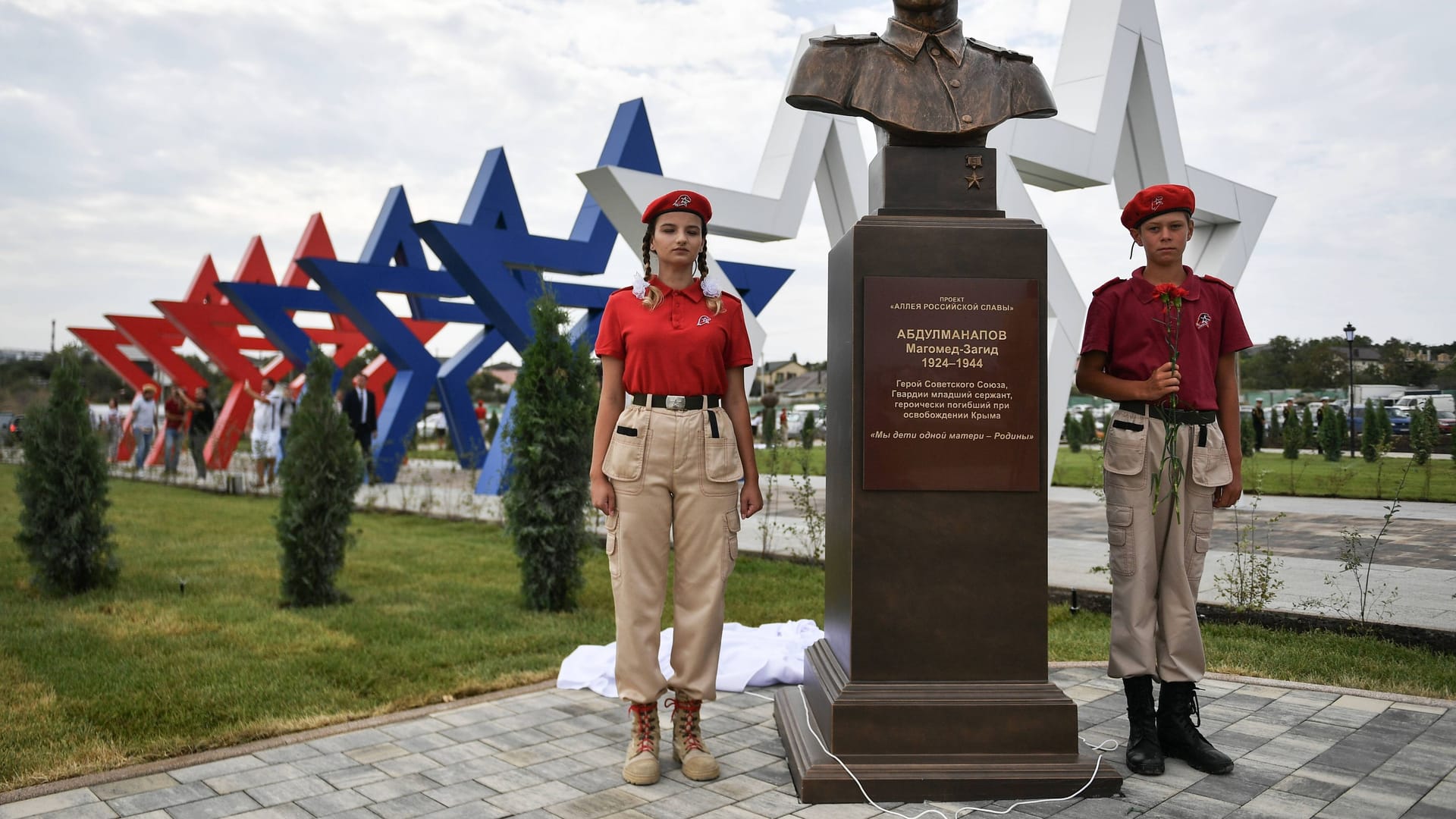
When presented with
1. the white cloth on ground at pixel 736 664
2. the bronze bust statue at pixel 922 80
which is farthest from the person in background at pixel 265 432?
the bronze bust statue at pixel 922 80

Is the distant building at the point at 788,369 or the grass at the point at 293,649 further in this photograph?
the distant building at the point at 788,369

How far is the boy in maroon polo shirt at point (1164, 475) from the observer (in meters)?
3.32

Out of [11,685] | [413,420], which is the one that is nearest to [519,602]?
[11,685]

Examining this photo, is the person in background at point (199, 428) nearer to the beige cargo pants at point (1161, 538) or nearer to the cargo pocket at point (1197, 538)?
the beige cargo pants at point (1161, 538)

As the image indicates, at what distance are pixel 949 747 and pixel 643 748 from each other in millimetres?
970

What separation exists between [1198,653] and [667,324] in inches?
82.0

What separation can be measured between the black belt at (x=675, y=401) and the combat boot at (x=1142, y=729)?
5.55 feet

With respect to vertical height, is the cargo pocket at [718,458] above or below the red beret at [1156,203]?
below

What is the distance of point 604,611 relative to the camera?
6.05 metres

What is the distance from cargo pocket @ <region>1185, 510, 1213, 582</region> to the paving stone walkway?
65 centimetres

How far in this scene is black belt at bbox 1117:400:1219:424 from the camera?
333cm

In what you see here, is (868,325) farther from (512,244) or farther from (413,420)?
(413,420)

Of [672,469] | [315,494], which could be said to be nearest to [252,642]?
[315,494]

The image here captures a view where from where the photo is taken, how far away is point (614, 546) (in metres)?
3.34
